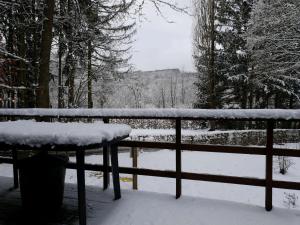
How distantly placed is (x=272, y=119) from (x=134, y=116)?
155cm

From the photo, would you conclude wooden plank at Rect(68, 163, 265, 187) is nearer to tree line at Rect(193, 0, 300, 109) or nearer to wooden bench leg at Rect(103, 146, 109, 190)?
wooden bench leg at Rect(103, 146, 109, 190)

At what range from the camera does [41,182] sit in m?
3.09

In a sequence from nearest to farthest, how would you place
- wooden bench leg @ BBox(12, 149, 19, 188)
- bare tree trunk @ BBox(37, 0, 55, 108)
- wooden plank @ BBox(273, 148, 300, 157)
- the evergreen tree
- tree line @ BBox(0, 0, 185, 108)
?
wooden plank @ BBox(273, 148, 300, 157), wooden bench leg @ BBox(12, 149, 19, 188), bare tree trunk @ BBox(37, 0, 55, 108), tree line @ BBox(0, 0, 185, 108), the evergreen tree

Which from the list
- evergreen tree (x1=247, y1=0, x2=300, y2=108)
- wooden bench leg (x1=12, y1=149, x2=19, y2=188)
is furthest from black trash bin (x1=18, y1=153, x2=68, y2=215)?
evergreen tree (x1=247, y1=0, x2=300, y2=108)

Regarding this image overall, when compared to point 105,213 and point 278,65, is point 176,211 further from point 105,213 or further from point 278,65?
point 278,65

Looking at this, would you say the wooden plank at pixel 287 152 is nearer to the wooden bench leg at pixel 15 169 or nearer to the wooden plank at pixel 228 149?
the wooden plank at pixel 228 149

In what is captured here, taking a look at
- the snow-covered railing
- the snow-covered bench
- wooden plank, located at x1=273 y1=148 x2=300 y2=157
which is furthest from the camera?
wooden plank, located at x1=273 y1=148 x2=300 y2=157

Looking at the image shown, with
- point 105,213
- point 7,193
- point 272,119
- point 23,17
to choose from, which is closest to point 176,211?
point 105,213

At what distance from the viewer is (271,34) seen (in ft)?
49.4

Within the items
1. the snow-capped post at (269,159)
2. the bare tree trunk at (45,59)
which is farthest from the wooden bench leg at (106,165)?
the bare tree trunk at (45,59)

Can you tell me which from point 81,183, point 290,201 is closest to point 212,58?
point 290,201

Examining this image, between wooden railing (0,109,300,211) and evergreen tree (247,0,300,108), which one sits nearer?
wooden railing (0,109,300,211)

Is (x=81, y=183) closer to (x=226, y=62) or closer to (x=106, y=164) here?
(x=106, y=164)

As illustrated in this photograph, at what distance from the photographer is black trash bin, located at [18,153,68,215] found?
307cm
